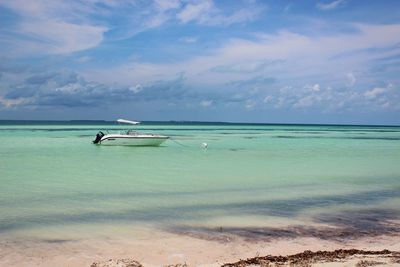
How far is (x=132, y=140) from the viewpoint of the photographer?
3269 cm

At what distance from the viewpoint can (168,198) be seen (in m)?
11.6

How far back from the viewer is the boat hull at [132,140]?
3262 centimetres

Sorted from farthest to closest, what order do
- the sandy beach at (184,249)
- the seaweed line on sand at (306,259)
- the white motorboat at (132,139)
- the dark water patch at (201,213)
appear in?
1. the white motorboat at (132,139)
2. the dark water patch at (201,213)
3. the sandy beach at (184,249)
4. the seaweed line on sand at (306,259)

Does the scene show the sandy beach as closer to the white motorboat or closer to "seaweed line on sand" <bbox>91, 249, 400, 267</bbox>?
"seaweed line on sand" <bbox>91, 249, 400, 267</bbox>

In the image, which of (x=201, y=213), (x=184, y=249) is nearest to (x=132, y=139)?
(x=201, y=213)

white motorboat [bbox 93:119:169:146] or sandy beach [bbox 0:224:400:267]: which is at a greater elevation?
white motorboat [bbox 93:119:169:146]

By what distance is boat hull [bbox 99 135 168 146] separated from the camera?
3262 centimetres

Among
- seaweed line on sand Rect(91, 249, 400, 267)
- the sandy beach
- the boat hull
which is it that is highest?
the boat hull

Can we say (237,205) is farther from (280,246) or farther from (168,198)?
(280,246)

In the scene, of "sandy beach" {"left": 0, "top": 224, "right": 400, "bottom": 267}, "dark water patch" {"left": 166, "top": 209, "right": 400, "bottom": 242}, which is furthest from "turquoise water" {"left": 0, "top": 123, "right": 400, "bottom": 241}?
"sandy beach" {"left": 0, "top": 224, "right": 400, "bottom": 267}

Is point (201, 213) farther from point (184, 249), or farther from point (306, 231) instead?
point (184, 249)

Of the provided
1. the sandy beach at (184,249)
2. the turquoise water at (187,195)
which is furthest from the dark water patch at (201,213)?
the sandy beach at (184,249)

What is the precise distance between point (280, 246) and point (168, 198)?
16.1 feet

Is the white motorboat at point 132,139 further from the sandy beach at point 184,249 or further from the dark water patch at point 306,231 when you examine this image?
the sandy beach at point 184,249
